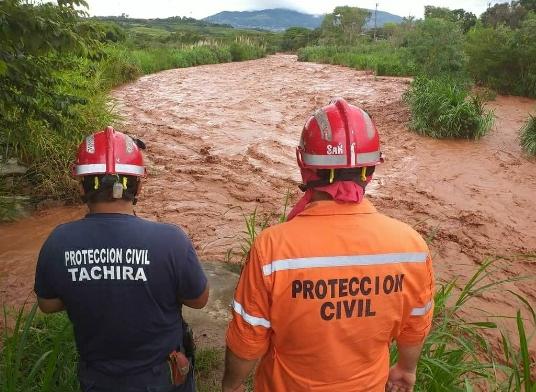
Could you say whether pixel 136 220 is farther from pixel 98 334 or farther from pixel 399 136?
pixel 399 136

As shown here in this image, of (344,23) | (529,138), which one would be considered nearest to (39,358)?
(529,138)

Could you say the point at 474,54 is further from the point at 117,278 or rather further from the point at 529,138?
the point at 117,278

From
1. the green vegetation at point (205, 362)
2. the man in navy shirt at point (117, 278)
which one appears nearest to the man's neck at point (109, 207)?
the man in navy shirt at point (117, 278)

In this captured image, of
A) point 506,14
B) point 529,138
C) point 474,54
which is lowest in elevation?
point 529,138

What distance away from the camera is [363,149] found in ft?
5.31

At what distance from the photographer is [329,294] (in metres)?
1.52

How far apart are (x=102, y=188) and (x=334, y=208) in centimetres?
90

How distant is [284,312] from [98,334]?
77 centimetres

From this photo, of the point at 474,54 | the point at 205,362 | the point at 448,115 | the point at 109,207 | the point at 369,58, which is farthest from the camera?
the point at 369,58

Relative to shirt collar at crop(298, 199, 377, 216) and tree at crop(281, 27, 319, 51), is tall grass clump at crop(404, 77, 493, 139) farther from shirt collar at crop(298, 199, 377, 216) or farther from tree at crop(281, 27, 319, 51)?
tree at crop(281, 27, 319, 51)

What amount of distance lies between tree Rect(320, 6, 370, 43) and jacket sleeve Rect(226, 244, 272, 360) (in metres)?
37.7

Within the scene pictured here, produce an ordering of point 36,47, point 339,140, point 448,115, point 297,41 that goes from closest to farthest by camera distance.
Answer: point 339,140 < point 36,47 < point 448,115 < point 297,41

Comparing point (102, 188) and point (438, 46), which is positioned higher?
point (438, 46)

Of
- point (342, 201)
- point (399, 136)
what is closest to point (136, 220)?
A: point (342, 201)
